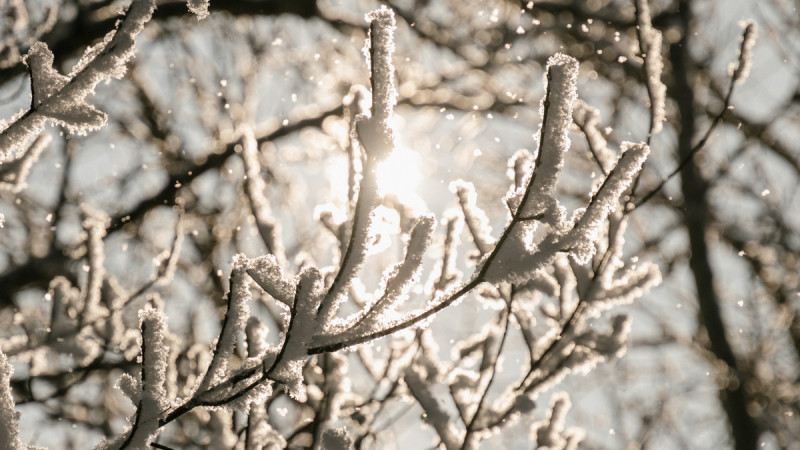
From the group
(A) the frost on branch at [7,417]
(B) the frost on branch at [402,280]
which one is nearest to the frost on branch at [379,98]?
(B) the frost on branch at [402,280]

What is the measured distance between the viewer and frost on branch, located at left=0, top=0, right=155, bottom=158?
1.10 m

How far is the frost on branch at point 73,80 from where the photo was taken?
110 centimetres

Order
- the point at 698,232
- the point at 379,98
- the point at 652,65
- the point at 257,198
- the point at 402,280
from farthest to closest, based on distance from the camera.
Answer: the point at 698,232
the point at 257,198
the point at 652,65
the point at 402,280
the point at 379,98

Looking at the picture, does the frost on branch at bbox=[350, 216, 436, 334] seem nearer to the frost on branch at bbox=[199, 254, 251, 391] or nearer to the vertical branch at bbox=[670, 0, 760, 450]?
the frost on branch at bbox=[199, 254, 251, 391]

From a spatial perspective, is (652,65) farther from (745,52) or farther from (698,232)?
(698,232)

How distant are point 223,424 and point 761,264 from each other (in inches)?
186

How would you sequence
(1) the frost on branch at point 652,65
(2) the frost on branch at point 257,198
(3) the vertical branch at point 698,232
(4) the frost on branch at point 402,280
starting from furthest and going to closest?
(3) the vertical branch at point 698,232 < (2) the frost on branch at point 257,198 < (1) the frost on branch at point 652,65 < (4) the frost on branch at point 402,280

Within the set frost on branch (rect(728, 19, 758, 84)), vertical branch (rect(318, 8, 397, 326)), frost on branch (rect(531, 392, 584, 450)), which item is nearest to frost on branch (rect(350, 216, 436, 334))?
vertical branch (rect(318, 8, 397, 326))

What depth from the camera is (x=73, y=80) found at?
1.12 meters

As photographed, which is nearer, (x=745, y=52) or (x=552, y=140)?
(x=552, y=140)

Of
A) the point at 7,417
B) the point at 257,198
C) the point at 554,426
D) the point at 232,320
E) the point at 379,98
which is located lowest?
the point at 554,426

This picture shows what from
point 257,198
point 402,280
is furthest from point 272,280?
point 257,198

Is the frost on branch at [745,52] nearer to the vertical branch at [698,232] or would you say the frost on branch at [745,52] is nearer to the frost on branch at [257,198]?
the frost on branch at [257,198]

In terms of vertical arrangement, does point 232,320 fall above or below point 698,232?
above
